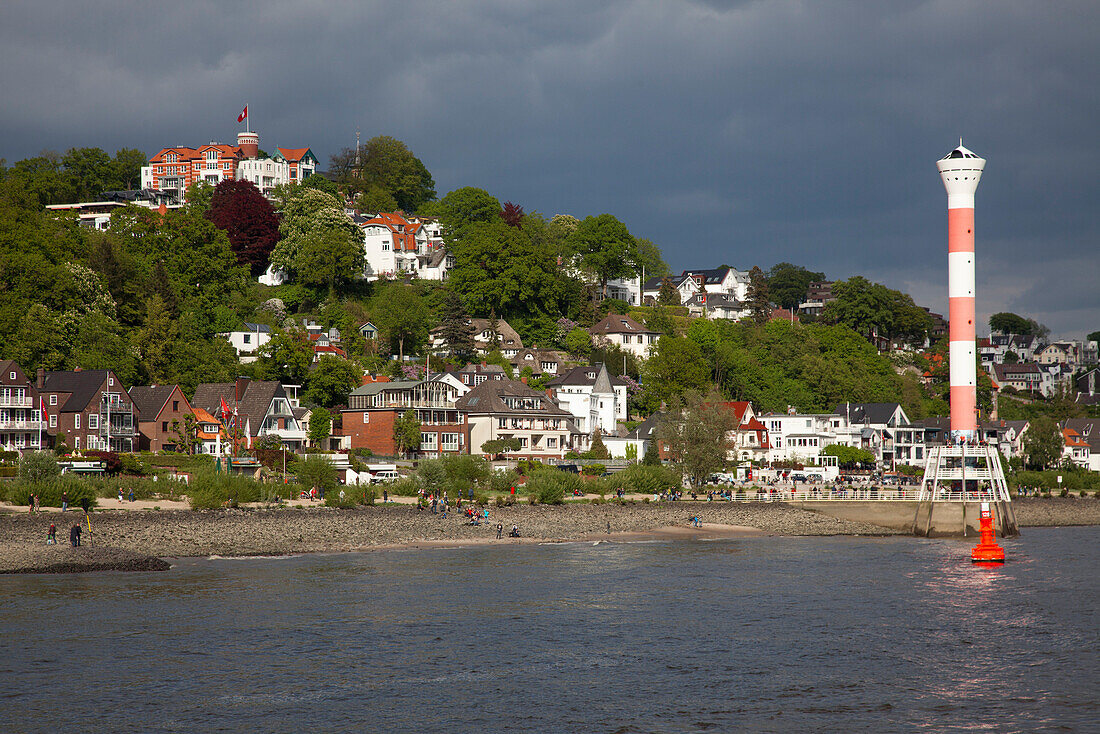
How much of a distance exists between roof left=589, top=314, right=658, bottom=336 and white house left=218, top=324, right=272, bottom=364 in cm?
3538

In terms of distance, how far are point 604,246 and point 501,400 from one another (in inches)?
1496

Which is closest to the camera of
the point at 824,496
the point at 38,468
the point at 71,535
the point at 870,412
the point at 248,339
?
the point at 71,535

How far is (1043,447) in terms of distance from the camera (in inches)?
3959

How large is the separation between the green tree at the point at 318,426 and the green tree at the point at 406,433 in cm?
527

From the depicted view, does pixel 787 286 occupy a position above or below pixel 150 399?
above

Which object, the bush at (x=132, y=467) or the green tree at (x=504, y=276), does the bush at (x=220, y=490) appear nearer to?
the bush at (x=132, y=467)

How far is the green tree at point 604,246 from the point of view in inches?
4744

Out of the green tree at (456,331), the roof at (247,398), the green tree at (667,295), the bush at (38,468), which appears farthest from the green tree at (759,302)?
the bush at (38,468)

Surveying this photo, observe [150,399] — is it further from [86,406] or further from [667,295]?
[667,295]

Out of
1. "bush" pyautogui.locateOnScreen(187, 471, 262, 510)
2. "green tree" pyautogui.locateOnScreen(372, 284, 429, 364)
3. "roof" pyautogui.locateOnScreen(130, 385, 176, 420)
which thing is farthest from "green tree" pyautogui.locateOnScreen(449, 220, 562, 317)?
"bush" pyautogui.locateOnScreen(187, 471, 262, 510)

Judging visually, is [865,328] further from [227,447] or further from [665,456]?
[227,447]

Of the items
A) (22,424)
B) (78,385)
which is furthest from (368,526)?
(22,424)

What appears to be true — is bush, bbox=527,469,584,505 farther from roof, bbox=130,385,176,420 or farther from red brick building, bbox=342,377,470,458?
roof, bbox=130,385,176,420

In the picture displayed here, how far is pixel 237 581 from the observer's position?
40.9m
